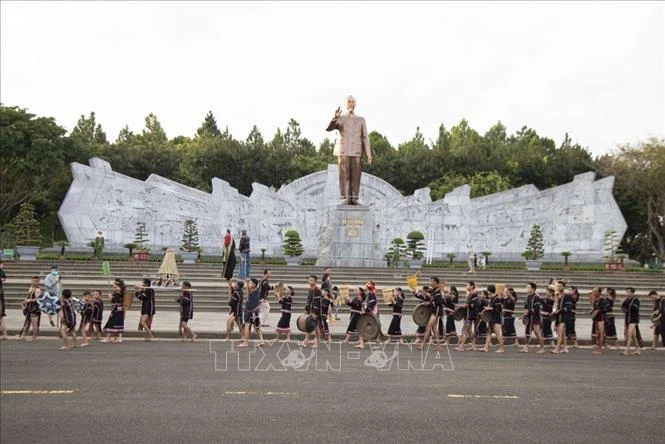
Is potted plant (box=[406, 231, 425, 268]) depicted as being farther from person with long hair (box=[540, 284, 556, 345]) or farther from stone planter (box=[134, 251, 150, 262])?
person with long hair (box=[540, 284, 556, 345])

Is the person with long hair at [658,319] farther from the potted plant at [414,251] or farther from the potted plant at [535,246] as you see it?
the potted plant at [535,246]

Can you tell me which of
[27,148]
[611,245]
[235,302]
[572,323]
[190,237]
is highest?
[27,148]

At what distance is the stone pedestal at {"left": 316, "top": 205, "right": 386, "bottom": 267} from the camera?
92.4 feet

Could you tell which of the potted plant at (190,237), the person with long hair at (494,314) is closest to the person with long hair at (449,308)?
the person with long hair at (494,314)

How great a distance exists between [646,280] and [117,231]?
2400 centimetres

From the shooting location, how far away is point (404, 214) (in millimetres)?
38906

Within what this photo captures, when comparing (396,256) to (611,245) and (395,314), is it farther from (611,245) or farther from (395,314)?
(395,314)

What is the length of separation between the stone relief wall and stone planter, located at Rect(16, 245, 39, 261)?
7.81m

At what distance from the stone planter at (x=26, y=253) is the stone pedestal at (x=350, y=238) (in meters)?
11.6

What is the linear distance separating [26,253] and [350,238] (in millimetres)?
12959

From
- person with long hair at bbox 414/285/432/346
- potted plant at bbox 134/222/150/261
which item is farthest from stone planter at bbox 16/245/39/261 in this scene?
person with long hair at bbox 414/285/432/346

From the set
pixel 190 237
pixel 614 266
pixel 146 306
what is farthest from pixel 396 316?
pixel 190 237

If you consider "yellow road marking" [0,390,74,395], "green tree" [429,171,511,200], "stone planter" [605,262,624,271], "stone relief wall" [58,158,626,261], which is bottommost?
"yellow road marking" [0,390,74,395]

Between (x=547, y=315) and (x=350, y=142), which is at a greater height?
(x=350, y=142)
